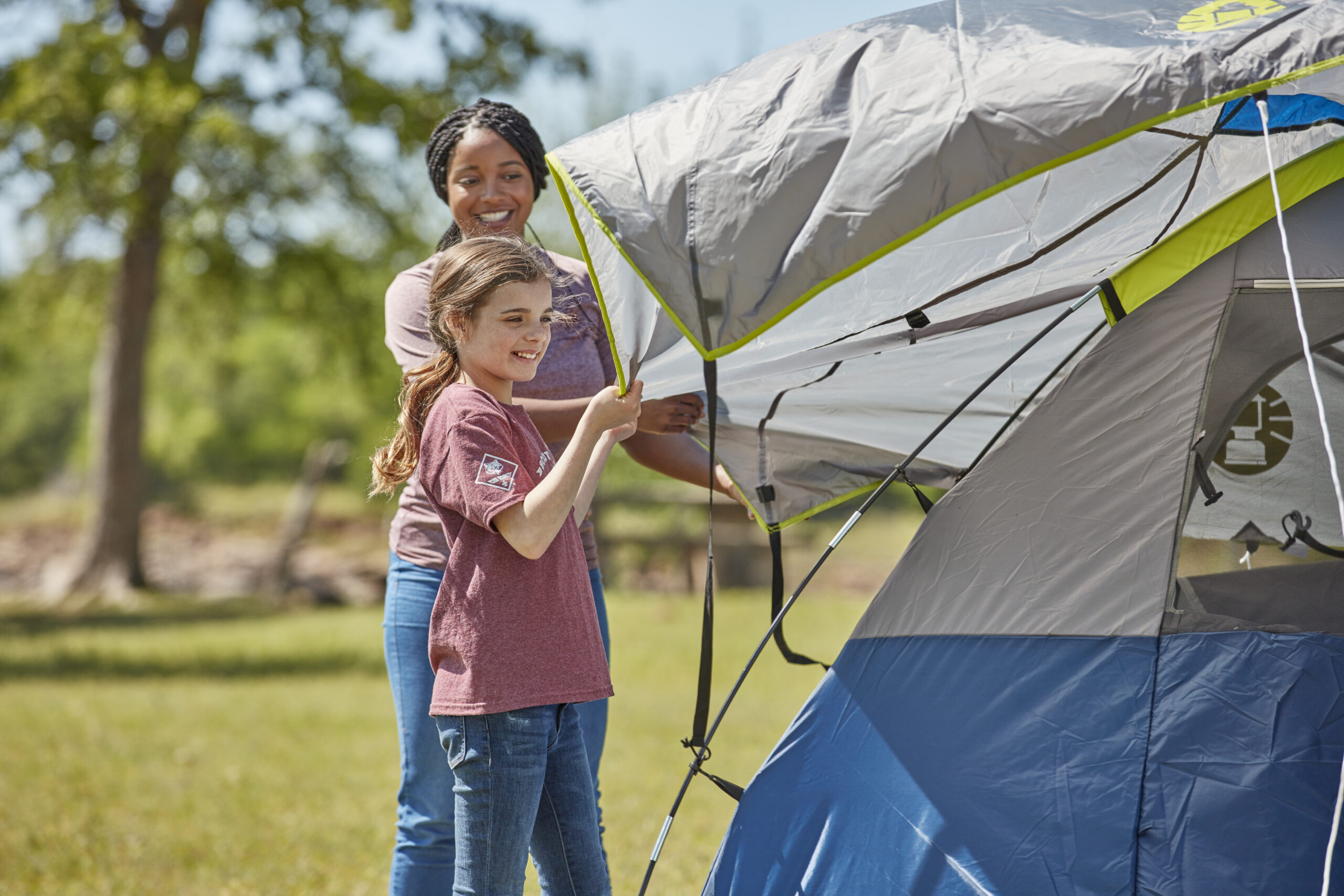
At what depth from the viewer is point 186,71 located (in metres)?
11.3

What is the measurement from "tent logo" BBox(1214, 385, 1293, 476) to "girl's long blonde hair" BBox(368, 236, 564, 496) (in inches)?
52.9

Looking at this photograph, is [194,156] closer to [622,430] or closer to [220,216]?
[220,216]

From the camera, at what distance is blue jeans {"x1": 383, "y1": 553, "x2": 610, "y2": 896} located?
2.36 m

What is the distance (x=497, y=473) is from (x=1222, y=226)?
1420 mm

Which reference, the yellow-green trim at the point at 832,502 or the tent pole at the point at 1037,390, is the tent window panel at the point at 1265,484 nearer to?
the tent pole at the point at 1037,390

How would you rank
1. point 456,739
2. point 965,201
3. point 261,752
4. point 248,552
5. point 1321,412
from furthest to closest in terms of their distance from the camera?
1. point 248,552
2. point 261,752
3. point 456,739
4. point 965,201
5. point 1321,412

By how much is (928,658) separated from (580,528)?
76cm

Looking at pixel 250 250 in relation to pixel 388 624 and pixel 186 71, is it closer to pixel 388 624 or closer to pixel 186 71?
pixel 186 71

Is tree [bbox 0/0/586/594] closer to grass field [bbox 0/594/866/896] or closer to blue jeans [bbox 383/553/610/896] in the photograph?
grass field [bbox 0/594/866/896]

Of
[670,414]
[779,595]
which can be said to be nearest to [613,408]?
[670,414]

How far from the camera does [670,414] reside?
251 centimetres

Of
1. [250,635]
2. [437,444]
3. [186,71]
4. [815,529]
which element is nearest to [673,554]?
[815,529]

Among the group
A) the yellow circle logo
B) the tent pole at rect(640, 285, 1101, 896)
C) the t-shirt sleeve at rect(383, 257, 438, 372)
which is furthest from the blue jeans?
the yellow circle logo

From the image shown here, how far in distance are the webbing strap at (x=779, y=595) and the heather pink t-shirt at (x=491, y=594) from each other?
0.74 m
